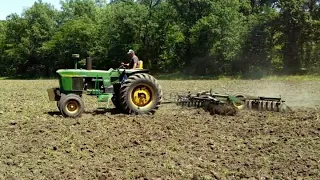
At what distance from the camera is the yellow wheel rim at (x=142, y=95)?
12.8 metres

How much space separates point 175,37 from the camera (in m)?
48.2

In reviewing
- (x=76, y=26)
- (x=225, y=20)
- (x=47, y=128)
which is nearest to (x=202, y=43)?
(x=225, y=20)

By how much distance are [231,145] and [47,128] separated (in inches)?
169

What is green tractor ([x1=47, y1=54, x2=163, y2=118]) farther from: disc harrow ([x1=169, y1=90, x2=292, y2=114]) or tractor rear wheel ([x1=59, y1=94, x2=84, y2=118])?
disc harrow ([x1=169, y1=90, x2=292, y2=114])

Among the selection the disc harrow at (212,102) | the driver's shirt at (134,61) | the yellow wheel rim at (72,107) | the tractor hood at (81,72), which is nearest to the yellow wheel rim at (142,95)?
the tractor hood at (81,72)

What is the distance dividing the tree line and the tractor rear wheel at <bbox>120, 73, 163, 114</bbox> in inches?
1119

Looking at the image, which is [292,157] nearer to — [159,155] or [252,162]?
[252,162]

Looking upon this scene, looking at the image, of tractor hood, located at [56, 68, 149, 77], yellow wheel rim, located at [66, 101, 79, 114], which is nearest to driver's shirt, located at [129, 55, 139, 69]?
tractor hood, located at [56, 68, 149, 77]

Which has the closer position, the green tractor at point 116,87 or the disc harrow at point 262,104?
the green tractor at point 116,87

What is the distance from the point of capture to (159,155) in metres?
8.08

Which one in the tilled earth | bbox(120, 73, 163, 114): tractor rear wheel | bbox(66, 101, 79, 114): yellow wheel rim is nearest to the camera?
the tilled earth

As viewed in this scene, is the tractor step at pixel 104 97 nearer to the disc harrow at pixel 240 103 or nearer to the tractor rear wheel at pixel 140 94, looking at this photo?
the tractor rear wheel at pixel 140 94

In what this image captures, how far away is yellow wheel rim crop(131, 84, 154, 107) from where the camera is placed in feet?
42.2

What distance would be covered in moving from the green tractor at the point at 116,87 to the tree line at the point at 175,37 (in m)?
28.5
